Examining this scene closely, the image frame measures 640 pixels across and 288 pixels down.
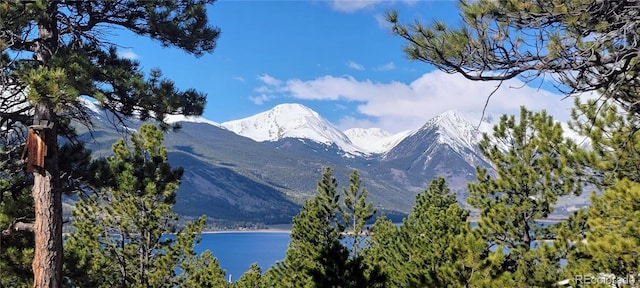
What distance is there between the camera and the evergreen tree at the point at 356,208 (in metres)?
24.4

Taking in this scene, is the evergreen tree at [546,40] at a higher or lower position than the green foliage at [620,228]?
higher

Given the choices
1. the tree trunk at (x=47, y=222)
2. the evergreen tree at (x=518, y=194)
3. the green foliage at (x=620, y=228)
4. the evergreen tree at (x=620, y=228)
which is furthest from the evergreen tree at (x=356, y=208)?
the tree trunk at (x=47, y=222)

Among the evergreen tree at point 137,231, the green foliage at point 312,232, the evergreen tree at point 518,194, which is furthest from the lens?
the green foliage at point 312,232

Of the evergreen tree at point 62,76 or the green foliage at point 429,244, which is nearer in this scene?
the evergreen tree at point 62,76

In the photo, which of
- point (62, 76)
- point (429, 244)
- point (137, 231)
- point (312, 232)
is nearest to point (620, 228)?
point (62, 76)

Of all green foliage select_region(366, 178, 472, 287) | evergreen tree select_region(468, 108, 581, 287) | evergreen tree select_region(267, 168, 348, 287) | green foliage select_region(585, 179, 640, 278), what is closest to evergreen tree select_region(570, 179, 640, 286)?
green foliage select_region(585, 179, 640, 278)

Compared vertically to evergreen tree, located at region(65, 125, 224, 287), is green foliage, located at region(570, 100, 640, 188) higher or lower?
higher

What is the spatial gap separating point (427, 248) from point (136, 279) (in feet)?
29.8

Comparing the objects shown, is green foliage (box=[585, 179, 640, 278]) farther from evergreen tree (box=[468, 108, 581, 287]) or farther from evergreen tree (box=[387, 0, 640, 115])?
evergreen tree (box=[468, 108, 581, 287])

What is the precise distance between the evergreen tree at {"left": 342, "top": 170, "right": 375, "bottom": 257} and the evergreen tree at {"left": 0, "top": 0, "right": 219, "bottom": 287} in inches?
724

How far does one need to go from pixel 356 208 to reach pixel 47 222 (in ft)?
66.9

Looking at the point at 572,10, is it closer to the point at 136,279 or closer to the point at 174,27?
the point at 174,27

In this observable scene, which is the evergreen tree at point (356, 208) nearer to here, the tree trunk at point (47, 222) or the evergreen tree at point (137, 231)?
the evergreen tree at point (137, 231)

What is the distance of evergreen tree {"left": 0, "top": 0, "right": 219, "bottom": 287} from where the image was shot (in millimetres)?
5000
